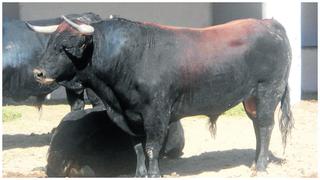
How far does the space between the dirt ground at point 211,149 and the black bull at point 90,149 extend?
1.12 feet

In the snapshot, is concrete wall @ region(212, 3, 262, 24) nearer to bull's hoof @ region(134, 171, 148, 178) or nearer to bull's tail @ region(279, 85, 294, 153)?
bull's tail @ region(279, 85, 294, 153)

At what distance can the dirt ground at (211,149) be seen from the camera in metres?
8.01

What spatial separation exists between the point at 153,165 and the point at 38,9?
9401 millimetres

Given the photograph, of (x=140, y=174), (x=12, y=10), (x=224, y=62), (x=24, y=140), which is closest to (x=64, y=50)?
(x=140, y=174)

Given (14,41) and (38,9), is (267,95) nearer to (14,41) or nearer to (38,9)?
(14,41)

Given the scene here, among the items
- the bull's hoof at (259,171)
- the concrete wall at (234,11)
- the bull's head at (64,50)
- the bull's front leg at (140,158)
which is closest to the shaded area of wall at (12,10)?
the concrete wall at (234,11)

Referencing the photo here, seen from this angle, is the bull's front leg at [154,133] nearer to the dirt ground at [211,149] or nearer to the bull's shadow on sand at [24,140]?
the dirt ground at [211,149]

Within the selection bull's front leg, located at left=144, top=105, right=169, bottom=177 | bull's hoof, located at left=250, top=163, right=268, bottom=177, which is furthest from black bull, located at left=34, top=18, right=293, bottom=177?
bull's hoof, located at left=250, top=163, right=268, bottom=177

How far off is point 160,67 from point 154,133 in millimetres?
649

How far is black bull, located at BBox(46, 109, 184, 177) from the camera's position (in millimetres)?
7777

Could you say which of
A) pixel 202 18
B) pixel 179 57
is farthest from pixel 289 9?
pixel 179 57

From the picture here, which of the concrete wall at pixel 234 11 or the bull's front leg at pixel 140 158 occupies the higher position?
the bull's front leg at pixel 140 158

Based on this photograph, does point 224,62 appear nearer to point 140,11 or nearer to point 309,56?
point 140,11

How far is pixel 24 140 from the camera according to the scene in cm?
1053
